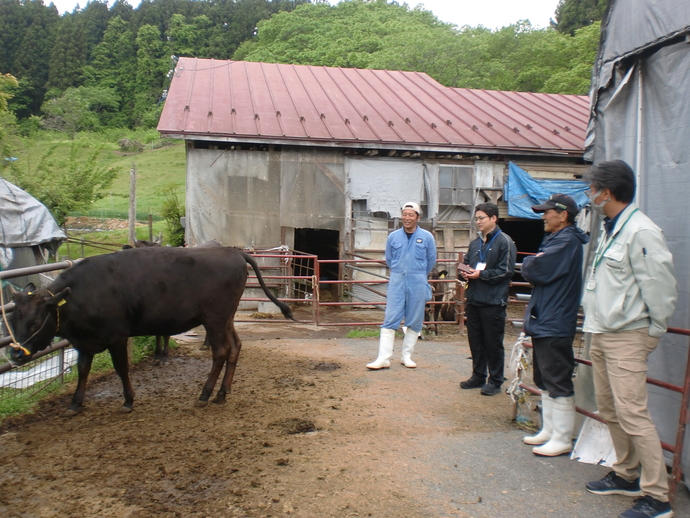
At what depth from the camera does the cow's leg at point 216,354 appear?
466cm

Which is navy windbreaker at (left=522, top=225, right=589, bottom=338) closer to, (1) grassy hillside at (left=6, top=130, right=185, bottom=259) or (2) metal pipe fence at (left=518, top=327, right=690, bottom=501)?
(2) metal pipe fence at (left=518, top=327, right=690, bottom=501)

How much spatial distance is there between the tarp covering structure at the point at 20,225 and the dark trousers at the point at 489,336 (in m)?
9.23

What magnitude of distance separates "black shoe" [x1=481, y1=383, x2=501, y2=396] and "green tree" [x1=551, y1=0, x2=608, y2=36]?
37.9m

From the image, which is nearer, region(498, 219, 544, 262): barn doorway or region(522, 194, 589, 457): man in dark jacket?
region(522, 194, 589, 457): man in dark jacket

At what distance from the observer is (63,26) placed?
193 feet

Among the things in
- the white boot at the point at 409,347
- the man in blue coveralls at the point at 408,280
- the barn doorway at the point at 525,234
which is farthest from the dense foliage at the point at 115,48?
the white boot at the point at 409,347

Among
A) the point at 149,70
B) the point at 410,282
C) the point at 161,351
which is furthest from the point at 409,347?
the point at 149,70

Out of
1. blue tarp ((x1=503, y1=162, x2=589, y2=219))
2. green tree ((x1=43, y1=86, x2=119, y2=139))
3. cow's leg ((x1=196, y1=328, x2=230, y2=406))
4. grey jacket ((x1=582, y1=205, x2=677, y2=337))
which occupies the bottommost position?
cow's leg ((x1=196, y1=328, x2=230, y2=406))

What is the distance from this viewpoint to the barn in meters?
12.1

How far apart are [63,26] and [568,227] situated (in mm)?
68521

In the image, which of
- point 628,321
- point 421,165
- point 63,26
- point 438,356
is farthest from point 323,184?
point 63,26

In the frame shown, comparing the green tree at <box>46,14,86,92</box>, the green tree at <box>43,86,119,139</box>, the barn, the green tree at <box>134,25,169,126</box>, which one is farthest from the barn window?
the green tree at <box>46,14,86,92</box>

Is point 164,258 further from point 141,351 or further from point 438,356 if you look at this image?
point 438,356

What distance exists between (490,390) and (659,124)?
8.75 ft
